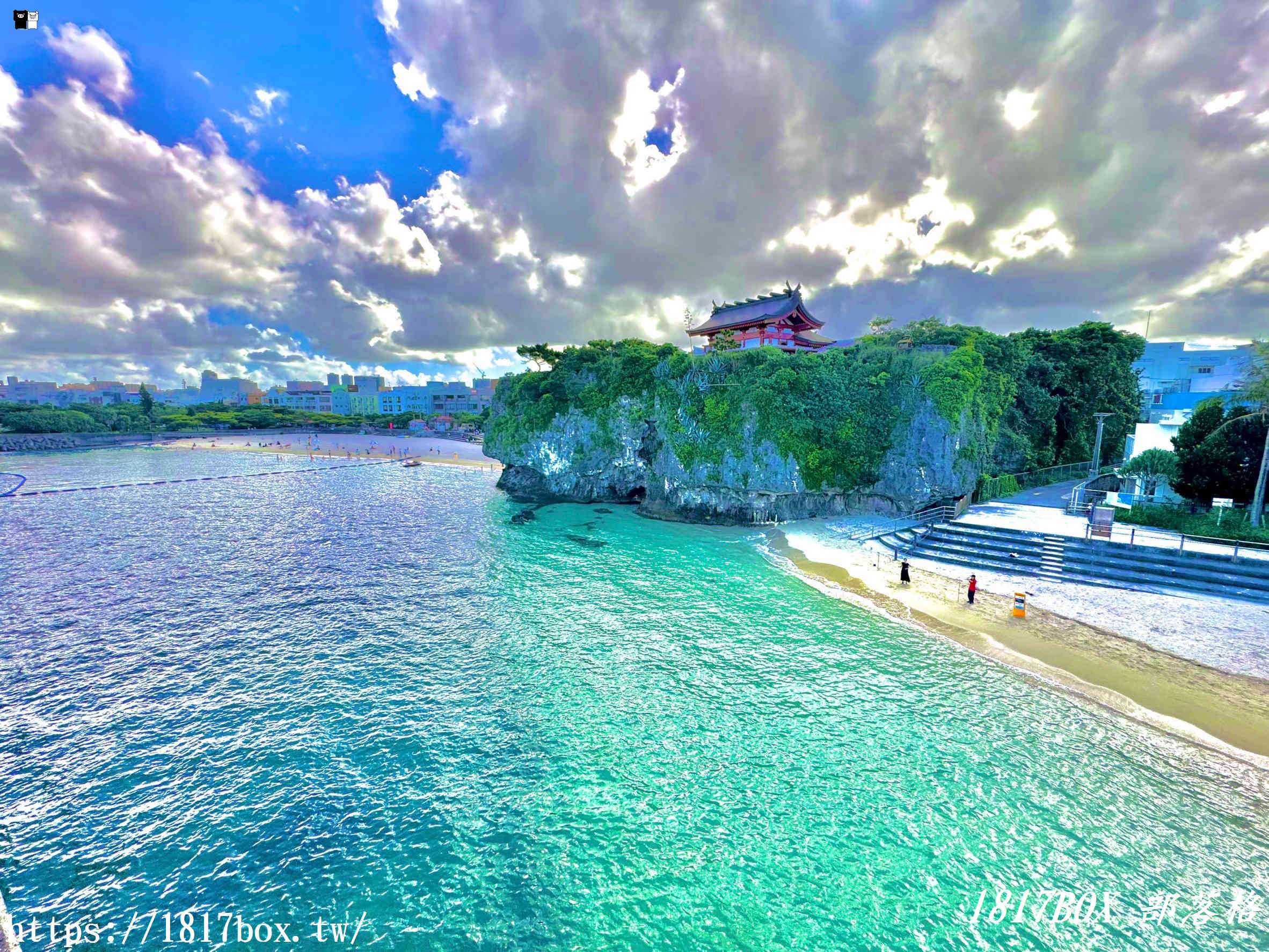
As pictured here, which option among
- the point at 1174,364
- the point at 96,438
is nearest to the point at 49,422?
the point at 96,438

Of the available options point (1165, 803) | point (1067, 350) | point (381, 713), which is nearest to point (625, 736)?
point (381, 713)

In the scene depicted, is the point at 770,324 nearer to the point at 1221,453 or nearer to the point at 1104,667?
the point at 1221,453

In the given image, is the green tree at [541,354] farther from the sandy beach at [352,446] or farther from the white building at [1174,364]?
the white building at [1174,364]

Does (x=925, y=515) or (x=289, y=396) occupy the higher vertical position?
(x=289, y=396)

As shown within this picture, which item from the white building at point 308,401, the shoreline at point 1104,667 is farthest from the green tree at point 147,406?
the shoreline at point 1104,667

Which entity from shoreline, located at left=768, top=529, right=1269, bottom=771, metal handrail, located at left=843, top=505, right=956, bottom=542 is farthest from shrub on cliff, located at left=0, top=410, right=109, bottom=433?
shoreline, located at left=768, top=529, right=1269, bottom=771

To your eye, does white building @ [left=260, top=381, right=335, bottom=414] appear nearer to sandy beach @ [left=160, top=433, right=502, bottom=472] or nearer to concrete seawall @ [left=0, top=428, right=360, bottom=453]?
concrete seawall @ [left=0, top=428, right=360, bottom=453]

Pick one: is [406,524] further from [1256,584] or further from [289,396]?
[289,396]
